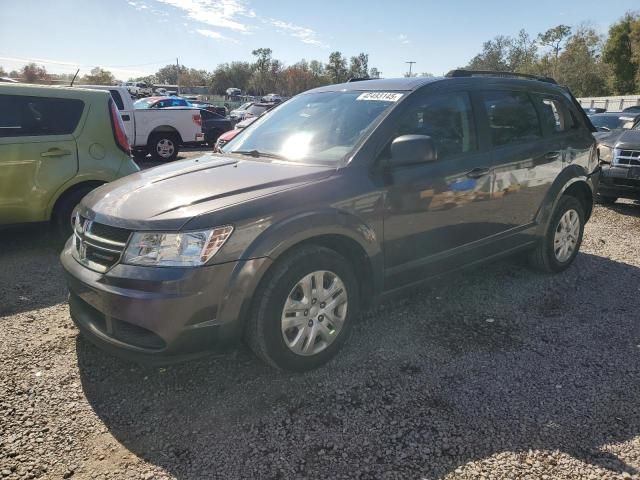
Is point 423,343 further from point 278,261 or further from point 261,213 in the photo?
point 261,213

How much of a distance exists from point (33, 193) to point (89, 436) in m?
3.54

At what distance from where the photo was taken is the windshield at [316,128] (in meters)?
3.41

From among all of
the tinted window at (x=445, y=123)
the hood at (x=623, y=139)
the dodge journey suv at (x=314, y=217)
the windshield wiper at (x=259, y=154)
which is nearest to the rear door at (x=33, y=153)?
the dodge journey suv at (x=314, y=217)

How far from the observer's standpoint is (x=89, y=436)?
2.57 meters

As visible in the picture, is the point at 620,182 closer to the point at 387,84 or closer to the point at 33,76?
the point at 387,84

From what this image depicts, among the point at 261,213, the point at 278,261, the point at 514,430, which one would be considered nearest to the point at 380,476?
the point at 514,430

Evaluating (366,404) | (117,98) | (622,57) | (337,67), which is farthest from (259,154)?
(337,67)

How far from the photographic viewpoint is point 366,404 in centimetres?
283

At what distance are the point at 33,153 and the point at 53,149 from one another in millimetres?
193

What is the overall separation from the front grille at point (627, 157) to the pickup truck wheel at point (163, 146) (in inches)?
429

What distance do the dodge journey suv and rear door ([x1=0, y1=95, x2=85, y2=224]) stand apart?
7.49 feet

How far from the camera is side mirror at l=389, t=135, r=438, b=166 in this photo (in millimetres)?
3148

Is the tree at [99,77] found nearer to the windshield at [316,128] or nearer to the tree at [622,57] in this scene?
the tree at [622,57]

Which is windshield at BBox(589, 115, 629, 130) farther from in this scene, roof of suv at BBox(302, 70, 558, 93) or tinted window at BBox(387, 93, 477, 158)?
tinted window at BBox(387, 93, 477, 158)
